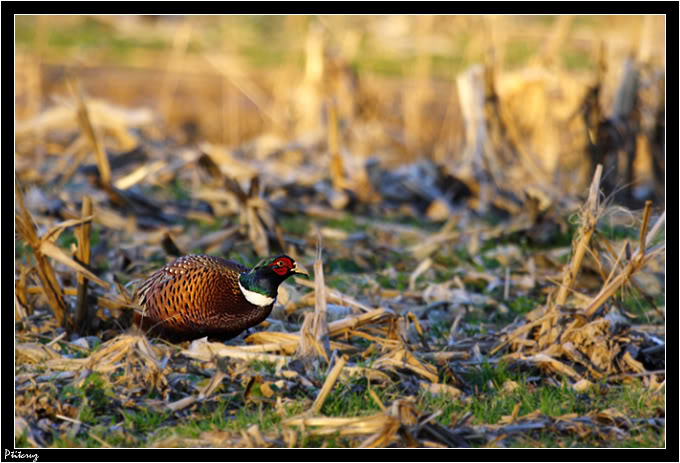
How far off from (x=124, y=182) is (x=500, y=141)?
3.69 meters

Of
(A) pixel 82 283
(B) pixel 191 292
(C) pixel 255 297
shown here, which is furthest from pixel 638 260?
(A) pixel 82 283

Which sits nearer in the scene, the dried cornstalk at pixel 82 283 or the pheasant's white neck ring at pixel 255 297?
the pheasant's white neck ring at pixel 255 297

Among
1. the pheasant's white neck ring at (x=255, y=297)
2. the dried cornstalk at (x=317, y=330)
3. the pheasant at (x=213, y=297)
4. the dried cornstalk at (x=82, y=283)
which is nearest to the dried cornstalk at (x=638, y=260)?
the dried cornstalk at (x=317, y=330)

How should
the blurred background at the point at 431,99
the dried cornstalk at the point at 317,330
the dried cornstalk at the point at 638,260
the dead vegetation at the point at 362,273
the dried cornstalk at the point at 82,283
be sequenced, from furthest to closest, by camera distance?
the blurred background at the point at 431,99, the dried cornstalk at the point at 82,283, the dried cornstalk at the point at 317,330, the dried cornstalk at the point at 638,260, the dead vegetation at the point at 362,273

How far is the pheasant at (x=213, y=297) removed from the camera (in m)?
4.03

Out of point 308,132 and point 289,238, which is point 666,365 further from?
point 308,132

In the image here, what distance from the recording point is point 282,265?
13.4ft

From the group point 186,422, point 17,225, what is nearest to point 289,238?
point 17,225

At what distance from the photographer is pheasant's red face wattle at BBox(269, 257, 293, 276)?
13.3 ft

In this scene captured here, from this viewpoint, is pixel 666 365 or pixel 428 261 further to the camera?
pixel 428 261

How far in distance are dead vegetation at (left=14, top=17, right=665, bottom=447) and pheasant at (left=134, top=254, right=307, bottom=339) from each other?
0.12 m

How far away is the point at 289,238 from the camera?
6555mm

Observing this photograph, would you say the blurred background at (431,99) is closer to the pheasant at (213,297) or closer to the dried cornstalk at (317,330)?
the dried cornstalk at (317,330)

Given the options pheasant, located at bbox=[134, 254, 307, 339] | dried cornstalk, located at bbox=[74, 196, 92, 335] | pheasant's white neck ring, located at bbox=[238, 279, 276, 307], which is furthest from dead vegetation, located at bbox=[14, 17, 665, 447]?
pheasant's white neck ring, located at bbox=[238, 279, 276, 307]
